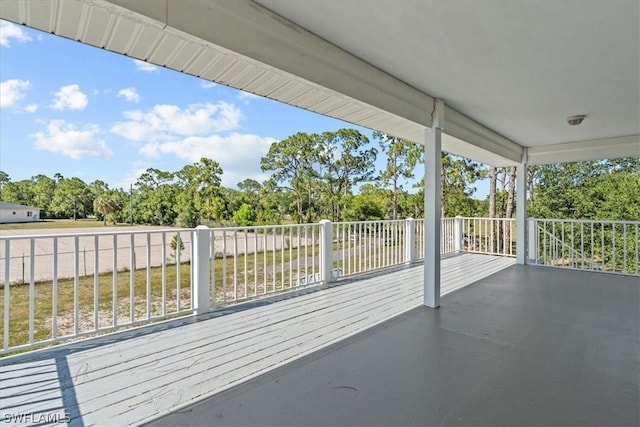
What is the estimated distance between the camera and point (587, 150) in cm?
571

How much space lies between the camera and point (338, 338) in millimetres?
2838

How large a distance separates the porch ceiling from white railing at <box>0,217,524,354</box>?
5.73ft

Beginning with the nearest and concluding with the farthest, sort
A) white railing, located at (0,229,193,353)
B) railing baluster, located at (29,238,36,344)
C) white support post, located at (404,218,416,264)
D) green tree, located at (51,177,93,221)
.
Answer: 1. railing baluster, located at (29,238,36,344)
2. white railing, located at (0,229,193,353)
3. white support post, located at (404,218,416,264)
4. green tree, located at (51,177,93,221)

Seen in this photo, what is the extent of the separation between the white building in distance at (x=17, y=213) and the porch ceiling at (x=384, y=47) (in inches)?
201

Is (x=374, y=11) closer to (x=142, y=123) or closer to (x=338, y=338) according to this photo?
(x=338, y=338)

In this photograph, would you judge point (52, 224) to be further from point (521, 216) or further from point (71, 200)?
point (521, 216)

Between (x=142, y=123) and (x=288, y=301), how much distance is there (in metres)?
21.0

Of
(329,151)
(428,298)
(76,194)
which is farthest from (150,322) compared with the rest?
(329,151)

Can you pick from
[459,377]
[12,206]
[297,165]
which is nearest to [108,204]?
[12,206]

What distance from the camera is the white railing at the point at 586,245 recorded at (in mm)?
5950

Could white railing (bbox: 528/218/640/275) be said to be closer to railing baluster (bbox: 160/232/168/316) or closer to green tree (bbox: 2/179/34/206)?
railing baluster (bbox: 160/232/168/316)

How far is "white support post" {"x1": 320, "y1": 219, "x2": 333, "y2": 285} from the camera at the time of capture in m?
4.80

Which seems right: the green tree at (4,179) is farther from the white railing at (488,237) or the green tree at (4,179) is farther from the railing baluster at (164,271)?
the white railing at (488,237)

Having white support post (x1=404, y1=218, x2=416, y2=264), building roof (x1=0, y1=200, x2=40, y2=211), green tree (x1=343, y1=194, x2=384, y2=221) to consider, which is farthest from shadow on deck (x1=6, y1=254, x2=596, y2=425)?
green tree (x1=343, y1=194, x2=384, y2=221)
